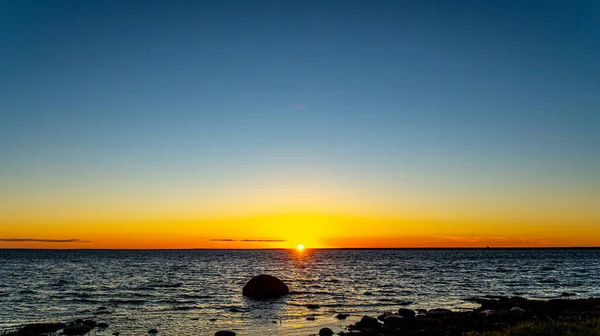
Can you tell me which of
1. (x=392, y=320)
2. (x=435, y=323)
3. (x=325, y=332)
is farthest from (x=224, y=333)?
(x=435, y=323)

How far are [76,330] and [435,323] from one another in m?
22.6

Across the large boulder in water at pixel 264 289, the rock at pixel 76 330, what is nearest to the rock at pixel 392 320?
the large boulder in water at pixel 264 289

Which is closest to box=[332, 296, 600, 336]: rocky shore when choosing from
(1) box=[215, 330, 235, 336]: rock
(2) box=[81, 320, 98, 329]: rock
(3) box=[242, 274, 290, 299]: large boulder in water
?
(1) box=[215, 330, 235, 336]: rock

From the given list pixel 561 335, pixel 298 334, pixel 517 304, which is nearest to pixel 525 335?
pixel 561 335

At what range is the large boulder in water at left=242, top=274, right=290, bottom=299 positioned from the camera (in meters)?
46.7

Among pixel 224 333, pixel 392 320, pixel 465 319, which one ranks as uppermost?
pixel 465 319

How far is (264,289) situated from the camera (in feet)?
154

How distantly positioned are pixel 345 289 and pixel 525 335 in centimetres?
3684

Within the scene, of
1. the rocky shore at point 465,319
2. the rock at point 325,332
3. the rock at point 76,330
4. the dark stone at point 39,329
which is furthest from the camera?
the rock at point 76,330

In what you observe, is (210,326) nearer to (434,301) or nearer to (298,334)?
(298,334)

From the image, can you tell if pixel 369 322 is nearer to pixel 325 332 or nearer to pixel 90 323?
pixel 325 332

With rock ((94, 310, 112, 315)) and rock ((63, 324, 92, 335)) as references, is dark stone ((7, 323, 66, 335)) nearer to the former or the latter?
rock ((63, 324, 92, 335))

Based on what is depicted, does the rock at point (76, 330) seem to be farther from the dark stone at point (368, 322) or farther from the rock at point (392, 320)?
the rock at point (392, 320)

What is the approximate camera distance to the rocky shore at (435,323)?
2720 cm
